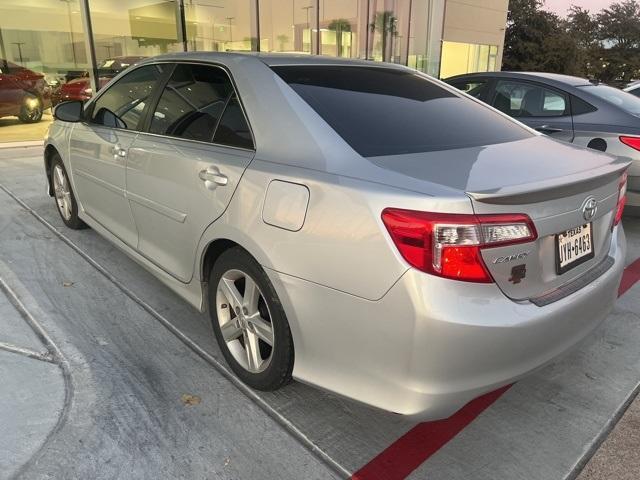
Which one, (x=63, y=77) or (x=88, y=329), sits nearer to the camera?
(x=88, y=329)

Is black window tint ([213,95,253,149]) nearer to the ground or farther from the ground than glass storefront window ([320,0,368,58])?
nearer to the ground

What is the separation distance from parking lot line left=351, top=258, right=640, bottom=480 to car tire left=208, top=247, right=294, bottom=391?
541 mm

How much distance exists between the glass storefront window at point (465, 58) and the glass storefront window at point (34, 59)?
500 inches

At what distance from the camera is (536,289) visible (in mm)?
1964

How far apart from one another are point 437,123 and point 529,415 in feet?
4.84

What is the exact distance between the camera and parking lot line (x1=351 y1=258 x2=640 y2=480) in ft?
6.88

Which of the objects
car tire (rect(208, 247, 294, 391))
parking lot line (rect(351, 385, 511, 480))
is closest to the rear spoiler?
parking lot line (rect(351, 385, 511, 480))

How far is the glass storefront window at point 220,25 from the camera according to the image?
12.0 meters

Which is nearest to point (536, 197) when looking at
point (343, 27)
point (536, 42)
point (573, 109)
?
point (573, 109)

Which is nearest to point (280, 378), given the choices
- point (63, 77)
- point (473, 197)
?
point (473, 197)

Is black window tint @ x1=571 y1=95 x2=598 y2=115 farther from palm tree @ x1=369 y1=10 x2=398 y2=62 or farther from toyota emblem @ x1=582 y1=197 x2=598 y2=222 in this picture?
palm tree @ x1=369 y1=10 x2=398 y2=62

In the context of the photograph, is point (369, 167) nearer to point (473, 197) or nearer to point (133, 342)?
point (473, 197)

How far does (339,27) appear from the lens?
14.8m

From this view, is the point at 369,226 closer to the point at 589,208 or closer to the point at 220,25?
the point at 589,208
